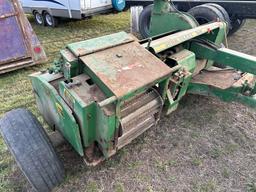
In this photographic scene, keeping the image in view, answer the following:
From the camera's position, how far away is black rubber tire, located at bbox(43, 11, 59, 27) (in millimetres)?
7488

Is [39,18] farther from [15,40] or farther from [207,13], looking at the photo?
[207,13]

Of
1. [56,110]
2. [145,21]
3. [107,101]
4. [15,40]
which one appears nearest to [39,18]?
[15,40]

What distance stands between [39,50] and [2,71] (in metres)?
0.73

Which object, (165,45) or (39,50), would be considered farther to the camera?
(39,50)

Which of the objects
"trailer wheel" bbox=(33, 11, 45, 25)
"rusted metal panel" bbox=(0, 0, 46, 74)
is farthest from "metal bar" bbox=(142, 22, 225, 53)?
"trailer wheel" bbox=(33, 11, 45, 25)

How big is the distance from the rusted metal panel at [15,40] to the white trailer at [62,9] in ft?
8.74

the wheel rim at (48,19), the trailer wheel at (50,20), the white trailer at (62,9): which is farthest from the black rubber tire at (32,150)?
the wheel rim at (48,19)

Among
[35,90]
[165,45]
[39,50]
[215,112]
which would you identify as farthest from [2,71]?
[215,112]

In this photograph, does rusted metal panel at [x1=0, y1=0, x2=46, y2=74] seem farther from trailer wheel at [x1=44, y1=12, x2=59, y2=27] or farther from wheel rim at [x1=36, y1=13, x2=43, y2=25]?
wheel rim at [x1=36, y1=13, x2=43, y2=25]

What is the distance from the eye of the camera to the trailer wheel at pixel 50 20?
7488 millimetres

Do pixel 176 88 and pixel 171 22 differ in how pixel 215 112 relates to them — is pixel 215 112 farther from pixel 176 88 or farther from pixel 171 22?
pixel 171 22

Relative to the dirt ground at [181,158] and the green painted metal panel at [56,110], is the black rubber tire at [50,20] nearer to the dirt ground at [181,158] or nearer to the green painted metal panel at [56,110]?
the dirt ground at [181,158]

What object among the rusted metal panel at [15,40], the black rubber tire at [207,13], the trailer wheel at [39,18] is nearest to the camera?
the rusted metal panel at [15,40]

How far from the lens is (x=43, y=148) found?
6.88 ft
